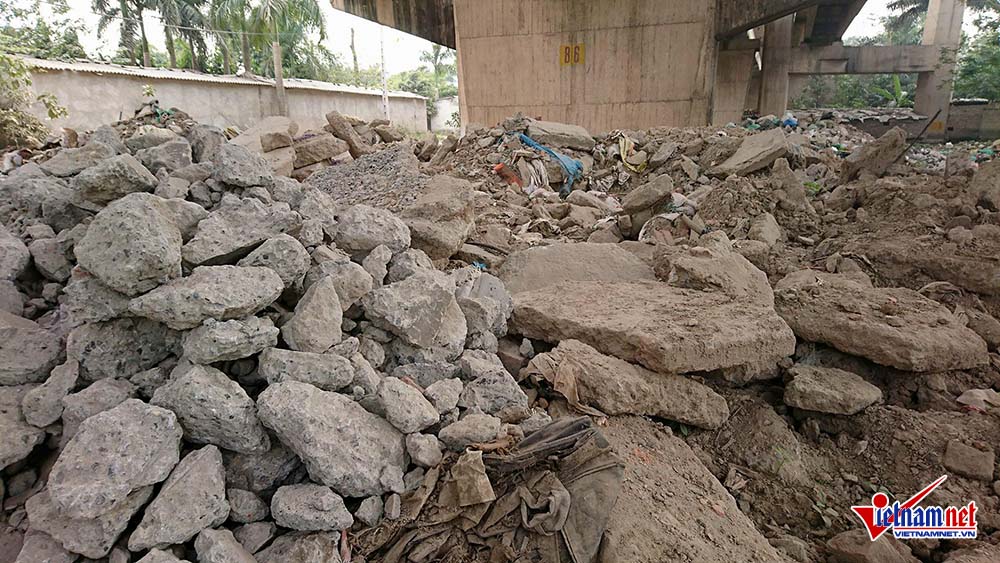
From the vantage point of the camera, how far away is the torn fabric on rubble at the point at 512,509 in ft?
5.77

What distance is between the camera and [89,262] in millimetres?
1862

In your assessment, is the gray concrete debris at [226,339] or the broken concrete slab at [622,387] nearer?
the gray concrete debris at [226,339]

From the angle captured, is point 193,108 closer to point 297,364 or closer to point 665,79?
point 665,79

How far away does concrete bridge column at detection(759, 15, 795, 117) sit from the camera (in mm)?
16250

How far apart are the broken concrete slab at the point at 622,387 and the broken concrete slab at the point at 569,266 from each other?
114 centimetres

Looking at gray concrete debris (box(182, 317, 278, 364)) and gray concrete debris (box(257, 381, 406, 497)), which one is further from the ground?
gray concrete debris (box(182, 317, 278, 364))

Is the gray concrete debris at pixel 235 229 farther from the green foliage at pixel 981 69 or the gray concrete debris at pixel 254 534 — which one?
the green foliage at pixel 981 69

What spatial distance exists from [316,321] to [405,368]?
1.45 ft

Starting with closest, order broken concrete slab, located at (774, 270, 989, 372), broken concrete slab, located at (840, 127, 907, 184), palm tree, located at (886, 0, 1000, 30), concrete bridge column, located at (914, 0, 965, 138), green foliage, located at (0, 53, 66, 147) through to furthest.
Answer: broken concrete slab, located at (774, 270, 989, 372) → broken concrete slab, located at (840, 127, 907, 184) → green foliage, located at (0, 53, 66, 147) → concrete bridge column, located at (914, 0, 965, 138) → palm tree, located at (886, 0, 1000, 30)

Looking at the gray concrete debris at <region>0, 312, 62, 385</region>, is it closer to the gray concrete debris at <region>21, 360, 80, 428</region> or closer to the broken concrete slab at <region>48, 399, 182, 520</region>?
the gray concrete debris at <region>21, 360, 80, 428</region>

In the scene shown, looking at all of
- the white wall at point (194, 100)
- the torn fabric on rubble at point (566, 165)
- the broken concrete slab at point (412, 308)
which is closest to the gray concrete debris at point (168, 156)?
the broken concrete slab at point (412, 308)

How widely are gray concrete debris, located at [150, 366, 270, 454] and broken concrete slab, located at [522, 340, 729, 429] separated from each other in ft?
4.12

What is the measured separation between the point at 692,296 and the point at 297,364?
2.41m

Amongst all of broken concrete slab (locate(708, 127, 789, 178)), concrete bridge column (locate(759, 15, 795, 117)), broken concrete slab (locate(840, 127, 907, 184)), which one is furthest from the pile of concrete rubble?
concrete bridge column (locate(759, 15, 795, 117))
